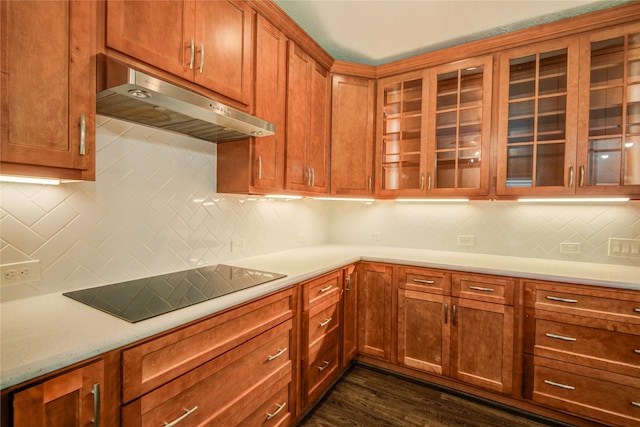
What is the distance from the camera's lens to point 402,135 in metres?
2.61

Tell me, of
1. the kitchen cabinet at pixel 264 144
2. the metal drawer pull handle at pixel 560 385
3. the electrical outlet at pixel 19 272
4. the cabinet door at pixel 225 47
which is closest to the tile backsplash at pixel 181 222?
the electrical outlet at pixel 19 272

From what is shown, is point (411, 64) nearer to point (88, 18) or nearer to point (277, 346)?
point (88, 18)

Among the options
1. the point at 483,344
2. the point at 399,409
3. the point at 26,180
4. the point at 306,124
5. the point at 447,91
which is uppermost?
the point at 447,91

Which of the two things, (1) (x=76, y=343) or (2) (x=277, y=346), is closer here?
(1) (x=76, y=343)

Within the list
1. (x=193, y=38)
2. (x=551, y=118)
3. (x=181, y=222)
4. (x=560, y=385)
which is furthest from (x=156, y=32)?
(x=560, y=385)

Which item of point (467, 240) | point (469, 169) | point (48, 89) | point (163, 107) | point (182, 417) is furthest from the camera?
point (467, 240)

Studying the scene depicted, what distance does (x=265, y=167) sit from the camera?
188 centimetres

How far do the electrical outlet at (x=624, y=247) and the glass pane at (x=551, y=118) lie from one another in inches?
33.3

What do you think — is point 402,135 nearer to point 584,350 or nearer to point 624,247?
point 624,247

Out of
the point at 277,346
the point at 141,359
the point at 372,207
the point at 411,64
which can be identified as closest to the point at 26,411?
the point at 141,359

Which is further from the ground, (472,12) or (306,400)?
(472,12)

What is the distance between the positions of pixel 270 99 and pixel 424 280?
1.65m

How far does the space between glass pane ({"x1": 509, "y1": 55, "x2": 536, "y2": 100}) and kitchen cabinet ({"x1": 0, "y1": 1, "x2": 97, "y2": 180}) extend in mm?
2510

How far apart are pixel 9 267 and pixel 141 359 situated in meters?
0.69
